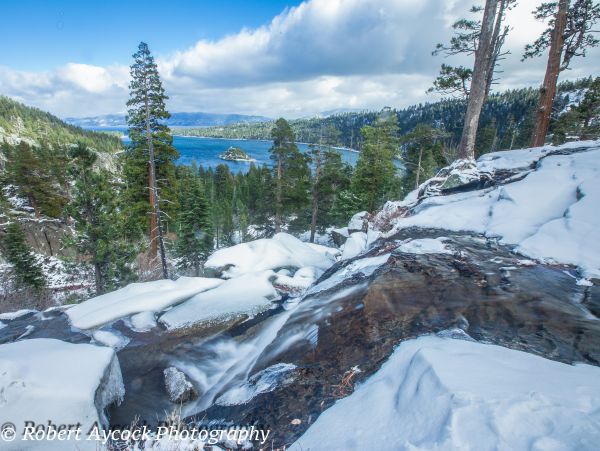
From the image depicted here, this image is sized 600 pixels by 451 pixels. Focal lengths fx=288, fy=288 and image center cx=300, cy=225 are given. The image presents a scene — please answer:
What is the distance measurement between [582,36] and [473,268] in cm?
1433

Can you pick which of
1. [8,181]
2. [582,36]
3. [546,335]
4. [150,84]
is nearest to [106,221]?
[150,84]

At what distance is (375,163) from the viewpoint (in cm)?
2291

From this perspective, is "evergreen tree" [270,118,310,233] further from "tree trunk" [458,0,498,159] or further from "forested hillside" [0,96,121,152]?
"forested hillside" [0,96,121,152]

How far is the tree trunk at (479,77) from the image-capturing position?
354 inches

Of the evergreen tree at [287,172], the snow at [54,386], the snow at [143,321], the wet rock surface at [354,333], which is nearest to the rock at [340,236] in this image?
the evergreen tree at [287,172]

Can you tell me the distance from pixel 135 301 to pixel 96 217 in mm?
8534

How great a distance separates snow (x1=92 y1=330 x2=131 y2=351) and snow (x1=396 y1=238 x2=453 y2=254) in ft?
20.8

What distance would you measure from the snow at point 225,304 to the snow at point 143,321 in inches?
9.0

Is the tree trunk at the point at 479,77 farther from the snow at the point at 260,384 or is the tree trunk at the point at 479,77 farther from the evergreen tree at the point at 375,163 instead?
the evergreen tree at the point at 375,163

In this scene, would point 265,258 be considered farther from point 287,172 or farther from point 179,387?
point 287,172

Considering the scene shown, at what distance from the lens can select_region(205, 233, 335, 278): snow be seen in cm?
1112

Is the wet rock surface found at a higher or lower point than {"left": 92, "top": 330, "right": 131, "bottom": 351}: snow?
higher

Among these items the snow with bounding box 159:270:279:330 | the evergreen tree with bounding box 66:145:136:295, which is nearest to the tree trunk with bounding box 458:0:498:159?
the snow with bounding box 159:270:279:330

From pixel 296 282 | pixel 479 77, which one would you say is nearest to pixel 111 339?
pixel 296 282
